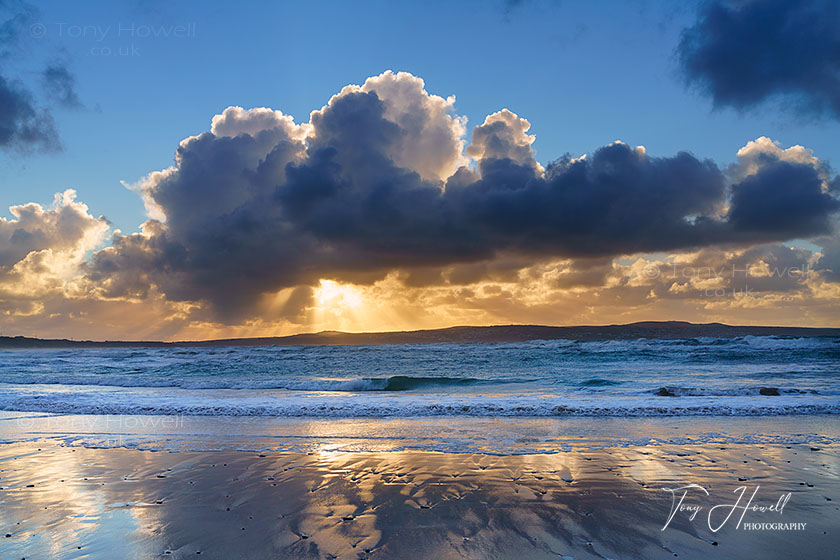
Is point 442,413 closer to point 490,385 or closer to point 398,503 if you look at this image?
point 398,503

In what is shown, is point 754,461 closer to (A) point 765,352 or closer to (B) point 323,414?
(B) point 323,414

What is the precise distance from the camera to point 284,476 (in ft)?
24.5

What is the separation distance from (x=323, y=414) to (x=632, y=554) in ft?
37.8

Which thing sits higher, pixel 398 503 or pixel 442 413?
pixel 398 503

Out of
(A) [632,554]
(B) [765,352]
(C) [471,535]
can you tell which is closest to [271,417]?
(C) [471,535]

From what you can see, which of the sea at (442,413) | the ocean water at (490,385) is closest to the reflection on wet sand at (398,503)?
the sea at (442,413)
